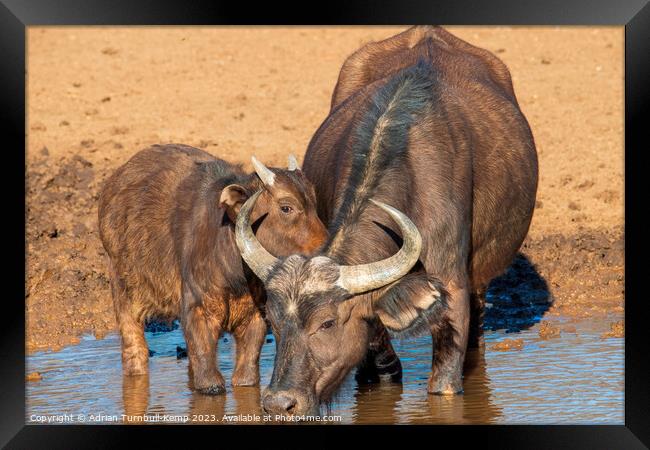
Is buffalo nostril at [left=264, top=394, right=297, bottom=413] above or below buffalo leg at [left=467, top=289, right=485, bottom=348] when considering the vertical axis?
below

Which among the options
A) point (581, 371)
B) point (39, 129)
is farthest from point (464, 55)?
point (39, 129)

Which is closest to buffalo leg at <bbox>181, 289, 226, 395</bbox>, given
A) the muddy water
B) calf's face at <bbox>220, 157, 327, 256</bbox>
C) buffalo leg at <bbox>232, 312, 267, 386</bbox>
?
the muddy water

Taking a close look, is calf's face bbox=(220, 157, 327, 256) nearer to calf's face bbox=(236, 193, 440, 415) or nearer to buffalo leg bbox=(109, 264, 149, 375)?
calf's face bbox=(236, 193, 440, 415)

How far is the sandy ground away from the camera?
46.5 ft

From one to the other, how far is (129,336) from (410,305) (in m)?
3.62

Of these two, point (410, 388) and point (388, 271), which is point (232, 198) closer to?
point (388, 271)

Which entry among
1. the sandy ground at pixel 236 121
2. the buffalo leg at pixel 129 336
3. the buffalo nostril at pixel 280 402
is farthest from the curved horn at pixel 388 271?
the sandy ground at pixel 236 121

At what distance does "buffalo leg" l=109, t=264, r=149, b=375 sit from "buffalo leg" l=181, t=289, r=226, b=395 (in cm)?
107

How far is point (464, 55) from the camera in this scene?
1199 centimetres

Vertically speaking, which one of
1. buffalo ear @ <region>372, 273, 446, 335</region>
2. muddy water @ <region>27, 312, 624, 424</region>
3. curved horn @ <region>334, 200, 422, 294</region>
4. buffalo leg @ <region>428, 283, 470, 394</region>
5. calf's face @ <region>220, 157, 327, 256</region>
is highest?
calf's face @ <region>220, 157, 327, 256</region>

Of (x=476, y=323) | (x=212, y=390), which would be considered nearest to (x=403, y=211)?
(x=212, y=390)

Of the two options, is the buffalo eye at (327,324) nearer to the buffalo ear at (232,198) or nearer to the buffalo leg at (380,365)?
the buffalo ear at (232,198)

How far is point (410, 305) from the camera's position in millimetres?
8586

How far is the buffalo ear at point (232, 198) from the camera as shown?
32.6 feet
